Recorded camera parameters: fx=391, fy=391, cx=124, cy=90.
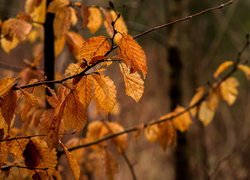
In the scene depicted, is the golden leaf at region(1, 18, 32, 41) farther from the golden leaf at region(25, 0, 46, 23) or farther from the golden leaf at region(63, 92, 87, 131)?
the golden leaf at region(63, 92, 87, 131)

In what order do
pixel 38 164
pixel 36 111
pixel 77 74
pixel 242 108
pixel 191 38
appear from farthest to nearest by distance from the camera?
pixel 242 108
pixel 191 38
pixel 36 111
pixel 38 164
pixel 77 74

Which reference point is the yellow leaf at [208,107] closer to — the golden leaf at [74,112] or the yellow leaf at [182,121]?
the yellow leaf at [182,121]

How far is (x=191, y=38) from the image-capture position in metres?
4.33

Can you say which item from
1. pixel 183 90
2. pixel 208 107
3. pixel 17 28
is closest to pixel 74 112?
→ pixel 17 28

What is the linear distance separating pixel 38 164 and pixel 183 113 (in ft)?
2.47

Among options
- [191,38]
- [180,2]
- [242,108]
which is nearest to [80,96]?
[180,2]

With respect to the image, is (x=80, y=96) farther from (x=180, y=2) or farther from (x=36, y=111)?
(x=180, y=2)

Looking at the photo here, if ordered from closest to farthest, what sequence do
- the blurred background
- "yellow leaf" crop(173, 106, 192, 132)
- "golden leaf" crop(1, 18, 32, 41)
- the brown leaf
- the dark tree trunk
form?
the brown leaf, "golden leaf" crop(1, 18, 32, 41), the dark tree trunk, "yellow leaf" crop(173, 106, 192, 132), the blurred background

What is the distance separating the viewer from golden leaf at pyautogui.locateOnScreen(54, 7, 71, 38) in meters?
1.35

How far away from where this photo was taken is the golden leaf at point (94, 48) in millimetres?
814

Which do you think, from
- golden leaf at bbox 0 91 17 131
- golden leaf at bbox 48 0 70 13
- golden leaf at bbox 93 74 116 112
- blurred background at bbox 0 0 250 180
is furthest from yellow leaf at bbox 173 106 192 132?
golden leaf at bbox 0 91 17 131

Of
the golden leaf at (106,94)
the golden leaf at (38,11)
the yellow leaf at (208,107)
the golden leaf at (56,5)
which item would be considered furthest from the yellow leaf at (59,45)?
the golden leaf at (106,94)

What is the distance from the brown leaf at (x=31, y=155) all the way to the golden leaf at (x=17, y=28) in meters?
0.44

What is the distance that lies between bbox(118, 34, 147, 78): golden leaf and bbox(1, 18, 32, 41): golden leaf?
1.80 ft
